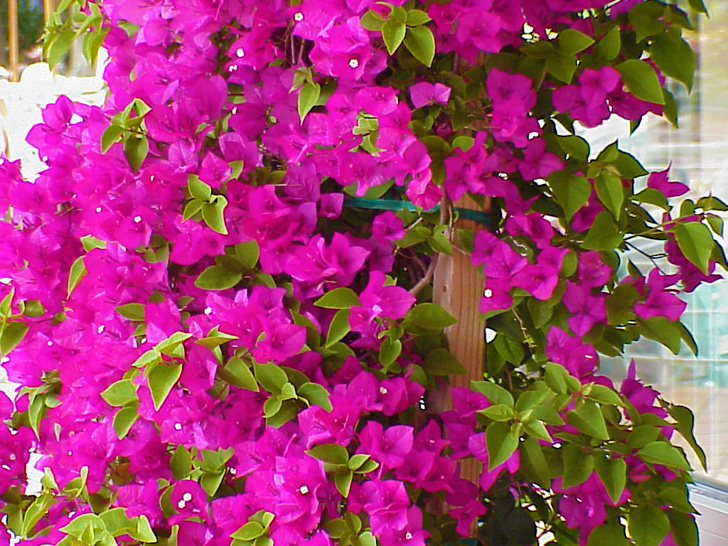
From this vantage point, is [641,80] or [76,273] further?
[76,273]

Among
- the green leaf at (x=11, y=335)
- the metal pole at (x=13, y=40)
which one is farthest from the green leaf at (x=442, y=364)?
the metal pole at (x=13, y=40)

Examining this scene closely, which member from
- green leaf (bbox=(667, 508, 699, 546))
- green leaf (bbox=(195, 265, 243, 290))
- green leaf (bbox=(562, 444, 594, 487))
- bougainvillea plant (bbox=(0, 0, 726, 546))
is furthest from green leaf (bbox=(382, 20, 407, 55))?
green leaf (bbox=(667, 508, 699, 546))

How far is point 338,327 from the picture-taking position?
0.77 metres

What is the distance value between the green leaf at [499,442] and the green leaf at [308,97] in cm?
33

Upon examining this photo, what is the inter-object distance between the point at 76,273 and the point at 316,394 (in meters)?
0.31

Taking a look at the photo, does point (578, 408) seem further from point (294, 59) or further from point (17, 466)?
point (17, 466)

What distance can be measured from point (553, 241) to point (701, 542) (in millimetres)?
975

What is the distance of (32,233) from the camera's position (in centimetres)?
92

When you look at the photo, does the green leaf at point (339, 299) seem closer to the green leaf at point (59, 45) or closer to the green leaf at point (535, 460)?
the green leaf at point (535, 460)

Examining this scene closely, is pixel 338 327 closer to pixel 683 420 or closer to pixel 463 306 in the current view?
pixel 463 306

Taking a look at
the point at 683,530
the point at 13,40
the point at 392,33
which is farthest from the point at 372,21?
the point at 13,40

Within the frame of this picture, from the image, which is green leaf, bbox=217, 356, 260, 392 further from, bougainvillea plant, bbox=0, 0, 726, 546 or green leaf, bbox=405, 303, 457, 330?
green leaf, bbox=405, 303, 457, 330

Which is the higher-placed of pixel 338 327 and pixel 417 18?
pixel 417 18

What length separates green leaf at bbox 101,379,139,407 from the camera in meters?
0.77
